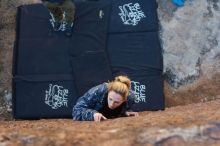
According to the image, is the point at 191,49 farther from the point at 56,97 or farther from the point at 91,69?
the point at 56,97

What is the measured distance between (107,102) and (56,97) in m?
2.76

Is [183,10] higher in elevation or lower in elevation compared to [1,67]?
higher

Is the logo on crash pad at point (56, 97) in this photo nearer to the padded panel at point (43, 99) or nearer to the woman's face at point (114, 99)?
the padded panel at point (43, 99)

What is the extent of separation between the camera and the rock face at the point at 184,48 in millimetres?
7766

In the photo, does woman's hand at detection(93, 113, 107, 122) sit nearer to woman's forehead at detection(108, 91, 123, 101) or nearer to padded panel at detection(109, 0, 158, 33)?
woman's forehead at detection(108, 91, 123, 101)

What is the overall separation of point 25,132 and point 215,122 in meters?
1.36

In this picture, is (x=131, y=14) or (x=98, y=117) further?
(x=131, y=14)

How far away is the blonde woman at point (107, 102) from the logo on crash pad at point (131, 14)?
289 centimetres

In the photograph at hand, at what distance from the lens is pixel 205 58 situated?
794cm

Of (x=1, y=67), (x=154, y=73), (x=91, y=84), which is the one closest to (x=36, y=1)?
(x=1, y=67)

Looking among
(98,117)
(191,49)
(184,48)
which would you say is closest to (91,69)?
(184,48)

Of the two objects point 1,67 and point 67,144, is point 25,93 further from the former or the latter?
point 67,144

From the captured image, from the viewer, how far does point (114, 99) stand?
4.59 m

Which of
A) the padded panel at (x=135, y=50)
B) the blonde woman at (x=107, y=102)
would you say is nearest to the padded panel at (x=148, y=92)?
the padded panel at (x=135, y=50)
